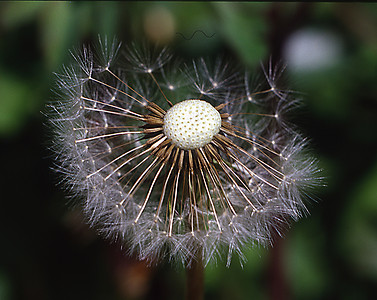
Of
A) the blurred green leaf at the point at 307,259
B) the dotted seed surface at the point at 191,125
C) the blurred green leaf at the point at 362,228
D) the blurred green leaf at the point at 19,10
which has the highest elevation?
the blurred green leaf at the point at 19,10

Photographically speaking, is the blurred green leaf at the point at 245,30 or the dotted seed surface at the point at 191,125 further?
the blurred green leaf at the point at 245,30

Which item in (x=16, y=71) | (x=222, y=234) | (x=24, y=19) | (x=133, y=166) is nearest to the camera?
(x=222, y=234)

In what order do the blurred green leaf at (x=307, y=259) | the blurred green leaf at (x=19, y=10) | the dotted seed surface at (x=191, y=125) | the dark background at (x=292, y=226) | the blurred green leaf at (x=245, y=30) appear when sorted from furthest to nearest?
the blurred green leaf at (x=307, y=259)
the dark background at (x=292, y=226)
the blurred green leaf at (x=19, y=10)
the blurred green leaf at (x=245, y=30)
the dotted seed surface at (x=191, y=125)

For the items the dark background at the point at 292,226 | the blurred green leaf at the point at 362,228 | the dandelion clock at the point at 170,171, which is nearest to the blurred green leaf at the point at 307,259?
the dark background at the point at 292,226

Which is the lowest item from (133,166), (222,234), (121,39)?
(222,234)

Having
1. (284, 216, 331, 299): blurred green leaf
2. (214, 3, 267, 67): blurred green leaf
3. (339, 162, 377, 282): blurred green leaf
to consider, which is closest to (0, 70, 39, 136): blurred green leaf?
(214, 3, 267, 67): blurred green leaf

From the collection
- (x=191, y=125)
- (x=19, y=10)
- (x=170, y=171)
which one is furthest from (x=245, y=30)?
(x=19, y=10)

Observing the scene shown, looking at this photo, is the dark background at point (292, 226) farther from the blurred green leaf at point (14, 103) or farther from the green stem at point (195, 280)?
the green stem at point (195, 280)

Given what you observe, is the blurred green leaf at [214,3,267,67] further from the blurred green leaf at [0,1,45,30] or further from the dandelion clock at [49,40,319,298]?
the blurred green leaf at [0,1,45,30]

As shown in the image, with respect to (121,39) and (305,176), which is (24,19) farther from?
(305,176)

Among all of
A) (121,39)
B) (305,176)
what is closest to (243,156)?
(305,176)
